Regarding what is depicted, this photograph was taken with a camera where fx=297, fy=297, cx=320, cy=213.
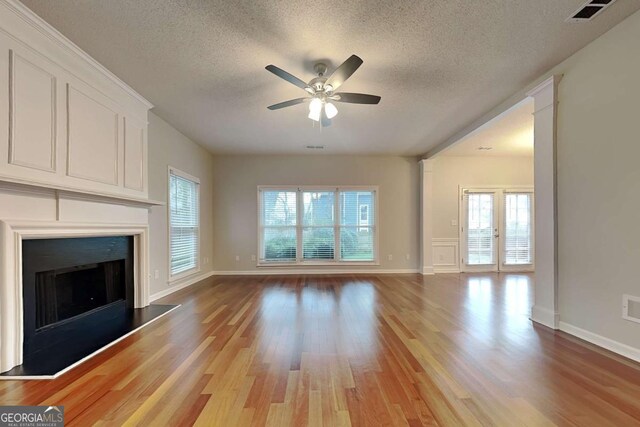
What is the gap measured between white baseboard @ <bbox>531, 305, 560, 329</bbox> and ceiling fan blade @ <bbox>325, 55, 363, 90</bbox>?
10.5ft

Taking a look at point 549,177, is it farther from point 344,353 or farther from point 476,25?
point 344,353

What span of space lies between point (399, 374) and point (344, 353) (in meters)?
0.54

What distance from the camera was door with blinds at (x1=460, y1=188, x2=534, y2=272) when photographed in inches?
281

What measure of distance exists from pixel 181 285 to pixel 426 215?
17.5ft

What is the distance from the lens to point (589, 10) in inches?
90.7

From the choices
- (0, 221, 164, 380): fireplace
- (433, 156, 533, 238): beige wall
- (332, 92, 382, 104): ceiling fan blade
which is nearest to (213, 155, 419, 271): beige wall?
(433, 156, 533, 238): beige wall

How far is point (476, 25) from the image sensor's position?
8.09 feet

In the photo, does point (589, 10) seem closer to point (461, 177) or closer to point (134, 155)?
point (134, 155)

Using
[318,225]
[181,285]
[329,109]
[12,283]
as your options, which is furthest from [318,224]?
[12,283]

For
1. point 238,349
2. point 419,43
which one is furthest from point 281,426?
point 419,43

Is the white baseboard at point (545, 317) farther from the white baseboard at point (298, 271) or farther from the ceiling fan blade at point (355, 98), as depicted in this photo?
the white baseboard at point (298, 271)

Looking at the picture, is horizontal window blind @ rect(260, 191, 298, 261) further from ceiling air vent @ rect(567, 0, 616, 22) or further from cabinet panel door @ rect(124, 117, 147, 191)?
ceiling air vent @ rect(567, 0, 616, 22)

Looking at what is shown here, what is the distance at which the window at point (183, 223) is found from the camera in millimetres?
5113

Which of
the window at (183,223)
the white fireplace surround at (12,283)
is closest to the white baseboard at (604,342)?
the white fireplace surround at (12,283)
